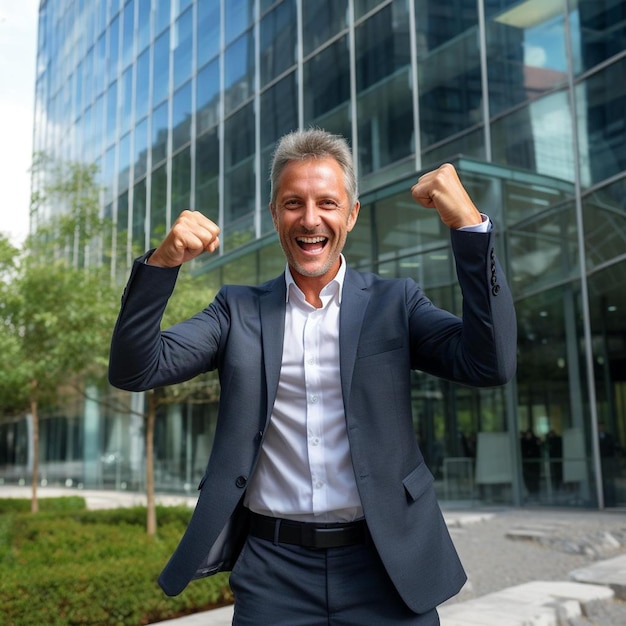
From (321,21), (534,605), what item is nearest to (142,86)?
(321,21)

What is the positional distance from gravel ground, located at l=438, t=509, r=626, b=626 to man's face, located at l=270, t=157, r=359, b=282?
194 inches

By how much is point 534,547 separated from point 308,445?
337 inches

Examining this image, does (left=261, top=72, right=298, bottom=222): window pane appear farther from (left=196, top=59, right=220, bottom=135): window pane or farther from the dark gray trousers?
the dark gray trousers

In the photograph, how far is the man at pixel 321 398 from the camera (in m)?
1.91

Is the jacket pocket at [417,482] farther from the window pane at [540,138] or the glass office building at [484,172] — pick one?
the window pane at [540,138]

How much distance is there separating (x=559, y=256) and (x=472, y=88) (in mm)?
3502

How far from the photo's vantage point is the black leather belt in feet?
6.64

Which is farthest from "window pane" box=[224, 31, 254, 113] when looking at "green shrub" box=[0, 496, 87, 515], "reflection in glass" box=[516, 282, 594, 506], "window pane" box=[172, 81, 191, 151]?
"green shrub" box=[0, 496, 87, 515]

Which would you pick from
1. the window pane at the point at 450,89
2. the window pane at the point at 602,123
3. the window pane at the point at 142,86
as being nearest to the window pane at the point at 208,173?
the window pane at the point at 142,86

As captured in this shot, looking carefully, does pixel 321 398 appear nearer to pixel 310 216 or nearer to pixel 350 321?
pixel 350 321

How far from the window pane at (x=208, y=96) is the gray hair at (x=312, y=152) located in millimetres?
19959

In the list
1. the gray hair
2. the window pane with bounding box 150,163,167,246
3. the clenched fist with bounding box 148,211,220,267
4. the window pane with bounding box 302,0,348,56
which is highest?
the window pane with bounding box 302,0,348,56

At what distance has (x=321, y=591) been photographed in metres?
2.00

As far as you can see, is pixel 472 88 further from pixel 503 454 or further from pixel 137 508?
pixel 137 508
